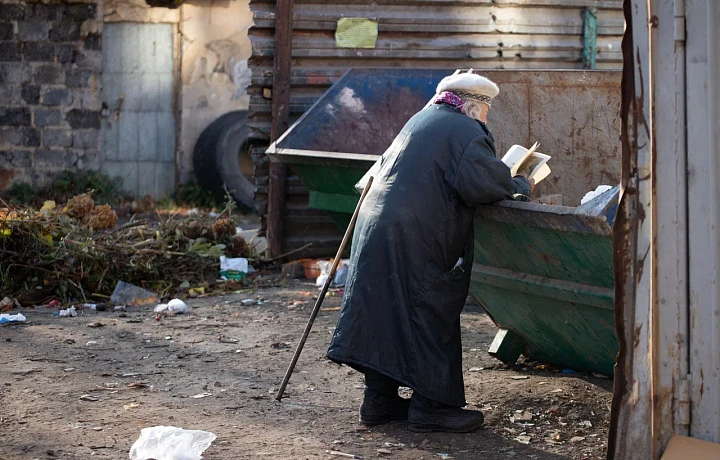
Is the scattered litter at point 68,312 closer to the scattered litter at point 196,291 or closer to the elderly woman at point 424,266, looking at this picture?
the scattered litter at point 196,291

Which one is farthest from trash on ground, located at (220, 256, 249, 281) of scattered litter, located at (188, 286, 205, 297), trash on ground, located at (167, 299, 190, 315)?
trash on ground, located at (167, 299, 190, 315)

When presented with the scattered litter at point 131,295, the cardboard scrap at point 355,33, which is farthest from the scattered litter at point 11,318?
the cardboard scrap at point 355,33

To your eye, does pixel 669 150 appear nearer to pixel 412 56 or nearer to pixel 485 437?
pixel 485 437

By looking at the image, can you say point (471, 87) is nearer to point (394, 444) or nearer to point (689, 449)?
point (394, 444)

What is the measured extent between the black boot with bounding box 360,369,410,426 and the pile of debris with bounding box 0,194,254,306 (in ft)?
10.8

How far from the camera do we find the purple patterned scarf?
4.27 metres

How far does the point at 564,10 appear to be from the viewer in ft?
30.0

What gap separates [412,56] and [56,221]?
3.43 meters

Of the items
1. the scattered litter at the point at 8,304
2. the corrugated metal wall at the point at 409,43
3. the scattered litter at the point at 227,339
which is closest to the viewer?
the scattered litter at the point at 227,339

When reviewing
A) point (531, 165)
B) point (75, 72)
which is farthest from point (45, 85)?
point (531, 165)

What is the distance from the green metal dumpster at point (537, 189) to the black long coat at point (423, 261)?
0.69 feet

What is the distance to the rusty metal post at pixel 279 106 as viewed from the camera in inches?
322

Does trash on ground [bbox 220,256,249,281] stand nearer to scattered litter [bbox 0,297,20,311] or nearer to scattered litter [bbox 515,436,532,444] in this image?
scattered litter [bbox 0,297,20,311]

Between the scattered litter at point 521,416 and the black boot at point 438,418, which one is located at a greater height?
the black boot at point 438,418
